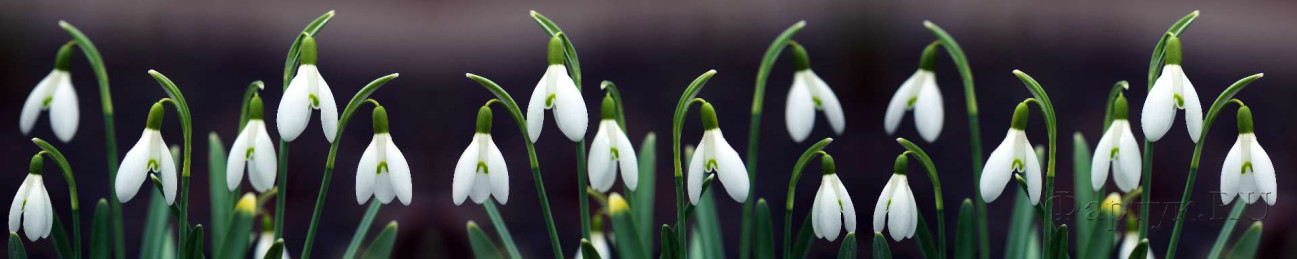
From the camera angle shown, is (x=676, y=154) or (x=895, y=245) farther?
(x=895, y=245)

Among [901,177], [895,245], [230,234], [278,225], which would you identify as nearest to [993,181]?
[901,177]

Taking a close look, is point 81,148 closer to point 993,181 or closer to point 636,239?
point 636,239

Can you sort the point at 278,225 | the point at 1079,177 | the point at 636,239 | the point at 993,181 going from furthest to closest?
the point at 1079,177 → the point at 636,239 → the point at 278,225 → the point at 993,181

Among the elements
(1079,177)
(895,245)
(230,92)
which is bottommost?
(895,245)

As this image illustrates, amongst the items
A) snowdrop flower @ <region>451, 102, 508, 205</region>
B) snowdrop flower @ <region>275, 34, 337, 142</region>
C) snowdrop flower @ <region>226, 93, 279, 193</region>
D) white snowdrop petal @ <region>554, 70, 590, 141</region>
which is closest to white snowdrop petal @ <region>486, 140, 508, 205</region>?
snowdrop flower @ <region>451, 102, 508, 205</region>

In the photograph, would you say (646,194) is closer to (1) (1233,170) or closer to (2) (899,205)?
(2) (899,205)

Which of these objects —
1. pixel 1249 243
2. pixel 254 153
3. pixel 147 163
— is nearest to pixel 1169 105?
pixel 1249 243

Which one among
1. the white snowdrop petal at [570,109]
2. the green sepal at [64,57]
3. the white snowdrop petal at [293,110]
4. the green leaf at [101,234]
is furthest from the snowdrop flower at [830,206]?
the green sepal at [64,57]
